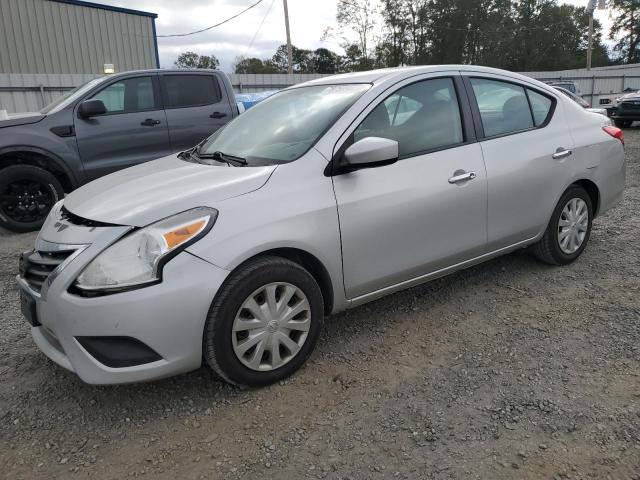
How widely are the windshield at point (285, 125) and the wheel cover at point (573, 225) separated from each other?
204cm

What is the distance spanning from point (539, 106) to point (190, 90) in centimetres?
467

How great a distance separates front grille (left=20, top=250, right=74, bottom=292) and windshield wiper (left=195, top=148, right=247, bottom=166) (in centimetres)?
104

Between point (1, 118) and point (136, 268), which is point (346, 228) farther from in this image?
point (1, 118)

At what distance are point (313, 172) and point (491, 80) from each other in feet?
5.76

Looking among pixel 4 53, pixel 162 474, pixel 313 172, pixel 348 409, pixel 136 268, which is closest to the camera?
pixel 162 474

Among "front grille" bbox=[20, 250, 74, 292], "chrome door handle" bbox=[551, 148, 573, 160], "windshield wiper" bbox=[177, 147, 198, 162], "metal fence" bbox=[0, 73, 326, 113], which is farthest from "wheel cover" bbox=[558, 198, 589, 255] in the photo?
"metal fence" bbox=[0, 73, 326, 113]

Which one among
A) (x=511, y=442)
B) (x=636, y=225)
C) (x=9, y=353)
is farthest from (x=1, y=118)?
(x=636, y=225)

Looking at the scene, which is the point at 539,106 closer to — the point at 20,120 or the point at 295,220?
the point at 295,220

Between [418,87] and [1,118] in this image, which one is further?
[1,118]

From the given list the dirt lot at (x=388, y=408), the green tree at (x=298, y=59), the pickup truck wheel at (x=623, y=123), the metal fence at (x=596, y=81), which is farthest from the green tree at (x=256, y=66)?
A: the dirt lot at (x=388, y=408)

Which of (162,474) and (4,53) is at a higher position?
(4,53)

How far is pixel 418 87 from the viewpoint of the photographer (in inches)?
130

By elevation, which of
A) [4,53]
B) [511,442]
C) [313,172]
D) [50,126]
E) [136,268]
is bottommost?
[511,442]

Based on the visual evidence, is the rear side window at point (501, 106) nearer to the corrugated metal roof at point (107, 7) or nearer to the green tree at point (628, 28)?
the corrugated metal roof at point (107, 7)
